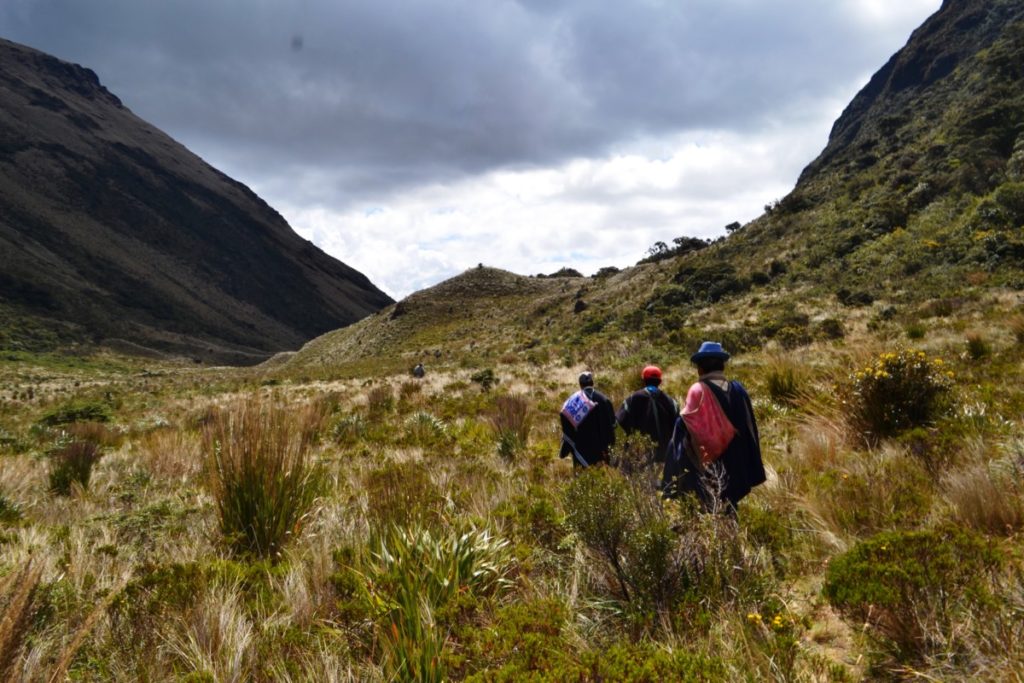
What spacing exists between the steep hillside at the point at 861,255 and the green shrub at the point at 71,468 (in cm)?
1718

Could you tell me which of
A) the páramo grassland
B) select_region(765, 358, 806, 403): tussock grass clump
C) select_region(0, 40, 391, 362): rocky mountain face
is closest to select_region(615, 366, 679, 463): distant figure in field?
the páramo grassland

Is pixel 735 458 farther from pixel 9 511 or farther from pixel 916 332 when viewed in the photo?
pixel 916 332

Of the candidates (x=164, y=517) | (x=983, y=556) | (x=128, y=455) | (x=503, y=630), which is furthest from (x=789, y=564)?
(x=128, y=455)

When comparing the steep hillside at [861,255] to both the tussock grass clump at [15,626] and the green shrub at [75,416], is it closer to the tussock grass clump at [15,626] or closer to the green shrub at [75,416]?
the green shrub at [75,416]

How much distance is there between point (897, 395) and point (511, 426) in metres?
5.00

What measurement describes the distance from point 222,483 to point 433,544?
214 cm

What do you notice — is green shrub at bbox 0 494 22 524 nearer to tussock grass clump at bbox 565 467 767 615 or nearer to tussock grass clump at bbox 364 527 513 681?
tussock grass clump at bbox 364 527 513 681

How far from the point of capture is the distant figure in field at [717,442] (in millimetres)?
4168

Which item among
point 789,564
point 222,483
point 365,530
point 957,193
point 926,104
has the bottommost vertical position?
point 789,564

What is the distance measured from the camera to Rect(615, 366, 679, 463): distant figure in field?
5484 mm

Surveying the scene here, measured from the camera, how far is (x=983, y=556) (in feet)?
8.28

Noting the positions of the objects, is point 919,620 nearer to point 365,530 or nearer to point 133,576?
point 365,530

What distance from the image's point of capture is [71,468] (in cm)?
696

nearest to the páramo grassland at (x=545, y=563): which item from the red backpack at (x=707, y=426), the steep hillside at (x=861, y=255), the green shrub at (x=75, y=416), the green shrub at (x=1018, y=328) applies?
the red backpack at (x=707, y=426)
